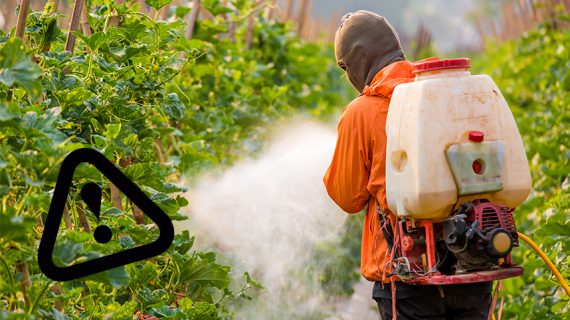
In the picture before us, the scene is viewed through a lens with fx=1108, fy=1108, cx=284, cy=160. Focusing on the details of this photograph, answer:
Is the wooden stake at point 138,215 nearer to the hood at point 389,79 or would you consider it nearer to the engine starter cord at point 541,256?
the hood at point 389,79

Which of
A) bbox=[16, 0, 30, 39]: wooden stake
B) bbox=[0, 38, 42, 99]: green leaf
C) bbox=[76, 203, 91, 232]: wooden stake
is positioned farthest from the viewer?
bbox=[76, 203, 91, 232]: wooden stake

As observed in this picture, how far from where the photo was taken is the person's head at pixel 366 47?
13.9 ft

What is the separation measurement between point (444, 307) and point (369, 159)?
0.59 m

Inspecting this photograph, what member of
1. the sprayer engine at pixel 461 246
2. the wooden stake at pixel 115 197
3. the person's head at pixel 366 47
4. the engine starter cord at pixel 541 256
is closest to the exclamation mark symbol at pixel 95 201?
the wooden stake at pixel 115 197

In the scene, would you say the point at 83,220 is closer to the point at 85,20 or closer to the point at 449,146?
the point at 85,20

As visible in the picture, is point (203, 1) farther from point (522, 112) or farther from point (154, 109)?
point (522, 112)

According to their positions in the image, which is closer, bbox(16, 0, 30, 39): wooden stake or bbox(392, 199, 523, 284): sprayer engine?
bbox(16, 0, 30, 39): wooden stake

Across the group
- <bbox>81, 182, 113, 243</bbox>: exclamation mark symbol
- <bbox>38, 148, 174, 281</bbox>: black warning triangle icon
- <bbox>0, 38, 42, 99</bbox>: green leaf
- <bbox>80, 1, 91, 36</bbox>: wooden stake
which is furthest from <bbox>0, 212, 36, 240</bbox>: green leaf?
<bbox>80, 1, 91, 36</bbox>: wooden stake

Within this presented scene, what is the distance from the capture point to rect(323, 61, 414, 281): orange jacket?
3.95 meters

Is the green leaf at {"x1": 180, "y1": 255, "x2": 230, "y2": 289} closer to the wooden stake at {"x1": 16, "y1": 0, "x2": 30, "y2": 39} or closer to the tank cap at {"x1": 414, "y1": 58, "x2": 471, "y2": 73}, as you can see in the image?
the tank cap at {"x1": 414, "y1": 58, "x2": 471, "y2": 73}

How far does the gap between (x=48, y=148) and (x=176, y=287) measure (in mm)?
1688

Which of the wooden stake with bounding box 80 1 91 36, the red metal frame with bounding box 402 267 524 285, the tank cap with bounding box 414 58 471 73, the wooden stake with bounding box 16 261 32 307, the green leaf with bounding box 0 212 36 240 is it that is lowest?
the wooden stake with bounding box 16 261 32 307

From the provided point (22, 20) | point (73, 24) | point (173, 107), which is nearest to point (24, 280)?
point (22, 20)

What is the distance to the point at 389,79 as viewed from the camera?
4004 millimetres
